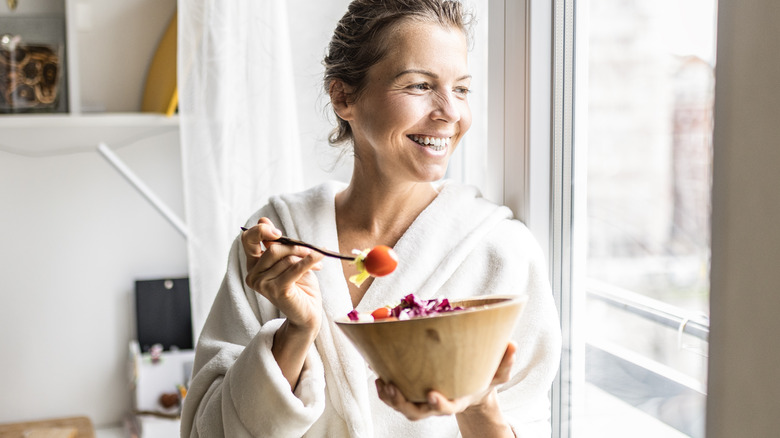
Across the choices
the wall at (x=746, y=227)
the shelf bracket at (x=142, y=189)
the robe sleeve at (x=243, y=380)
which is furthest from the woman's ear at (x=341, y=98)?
the shelf bracket at (x=142, y=189)

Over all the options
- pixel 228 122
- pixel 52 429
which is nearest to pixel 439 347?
pixel 228 122

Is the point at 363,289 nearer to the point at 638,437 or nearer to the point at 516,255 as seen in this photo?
the point at 516,255

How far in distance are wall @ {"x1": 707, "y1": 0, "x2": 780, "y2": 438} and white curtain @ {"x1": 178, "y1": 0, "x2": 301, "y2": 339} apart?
3.38 feet

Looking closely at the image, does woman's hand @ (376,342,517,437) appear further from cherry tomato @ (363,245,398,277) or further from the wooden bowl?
cherry tomato @ (363,245,398,277)

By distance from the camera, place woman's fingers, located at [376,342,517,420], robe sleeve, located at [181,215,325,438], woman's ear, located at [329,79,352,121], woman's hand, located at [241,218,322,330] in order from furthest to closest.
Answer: woman's ear, located at [329,79,352,121] < robe sleeve, located at [181,215,325,438] < woman's hand, located at [241,218,322,330] < woman's fingers, located at [376,342,517,420]

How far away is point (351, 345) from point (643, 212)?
1.47 feet

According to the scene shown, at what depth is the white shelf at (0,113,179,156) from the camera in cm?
209

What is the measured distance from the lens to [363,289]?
116cm

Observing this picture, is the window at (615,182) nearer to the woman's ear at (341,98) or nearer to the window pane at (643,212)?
the window pane at (643,212)

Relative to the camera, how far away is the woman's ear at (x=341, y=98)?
44.9 inches

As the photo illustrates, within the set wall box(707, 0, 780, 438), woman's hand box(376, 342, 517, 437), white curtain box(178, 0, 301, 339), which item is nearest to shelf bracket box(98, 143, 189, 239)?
white curtain box(178, 0, 301, 339)

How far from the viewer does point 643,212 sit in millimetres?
972

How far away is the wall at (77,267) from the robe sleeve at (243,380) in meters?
1.31

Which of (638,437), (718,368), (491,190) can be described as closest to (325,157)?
(491,190)
